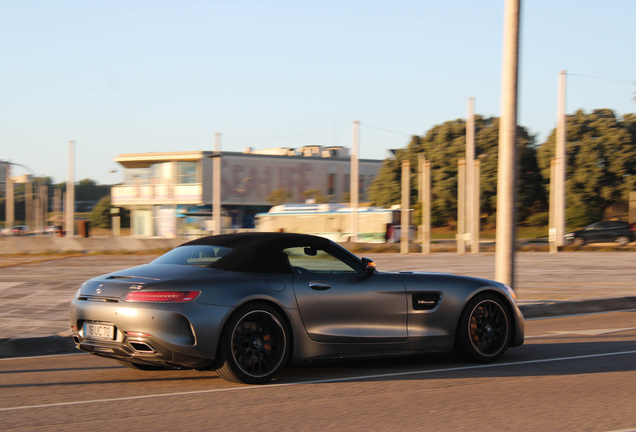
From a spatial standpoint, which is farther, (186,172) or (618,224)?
(186,172)

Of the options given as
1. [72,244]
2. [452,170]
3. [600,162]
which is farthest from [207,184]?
[600,162]

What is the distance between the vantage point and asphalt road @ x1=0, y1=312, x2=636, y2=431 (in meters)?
4.86

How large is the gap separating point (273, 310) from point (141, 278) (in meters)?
1.17

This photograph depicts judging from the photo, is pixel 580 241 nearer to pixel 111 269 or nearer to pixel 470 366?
pixel 111 269

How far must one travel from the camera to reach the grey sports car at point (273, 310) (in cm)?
572

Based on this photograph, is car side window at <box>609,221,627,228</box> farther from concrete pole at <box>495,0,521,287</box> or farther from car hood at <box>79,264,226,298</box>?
car hood at <box>79,264,226,298</box>

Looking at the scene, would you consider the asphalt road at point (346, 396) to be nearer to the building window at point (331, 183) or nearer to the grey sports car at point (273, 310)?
the grey sports car at point (273, 310)

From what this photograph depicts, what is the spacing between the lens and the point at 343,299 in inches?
256

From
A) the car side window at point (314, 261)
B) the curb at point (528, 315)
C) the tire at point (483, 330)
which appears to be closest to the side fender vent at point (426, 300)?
the tire at point (483, 330)

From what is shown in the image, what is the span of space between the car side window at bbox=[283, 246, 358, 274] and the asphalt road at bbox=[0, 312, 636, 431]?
1003mm

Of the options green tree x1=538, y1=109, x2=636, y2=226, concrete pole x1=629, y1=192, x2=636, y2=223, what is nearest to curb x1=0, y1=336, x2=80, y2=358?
concrete pole x1=629, y1=192, x2=636, y2=223

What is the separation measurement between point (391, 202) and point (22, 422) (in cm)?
6030

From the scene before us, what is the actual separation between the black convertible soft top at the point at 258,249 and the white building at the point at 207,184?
189 feet

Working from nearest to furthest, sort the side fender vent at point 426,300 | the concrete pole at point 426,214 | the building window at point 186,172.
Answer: the side fender vent at point 426,300
the concrete pole at point 426,214
the building window at point 186,172
